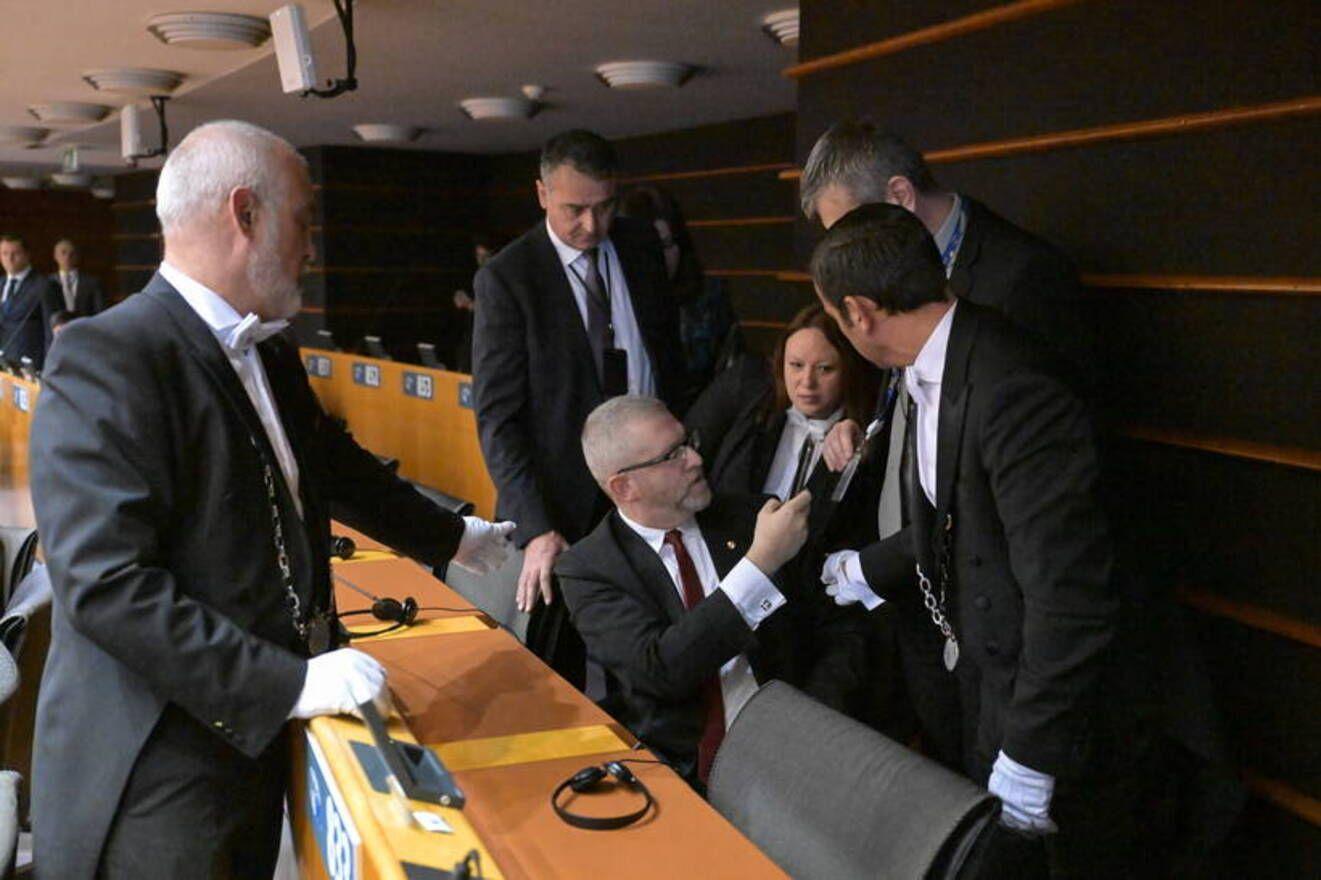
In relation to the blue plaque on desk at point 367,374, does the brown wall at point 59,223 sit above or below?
above

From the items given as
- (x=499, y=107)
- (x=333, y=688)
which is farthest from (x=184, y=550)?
(x=499, y=107)

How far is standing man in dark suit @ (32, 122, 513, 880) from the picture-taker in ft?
4.21

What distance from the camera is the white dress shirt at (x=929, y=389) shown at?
1688 mm

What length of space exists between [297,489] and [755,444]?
1493 millimetres

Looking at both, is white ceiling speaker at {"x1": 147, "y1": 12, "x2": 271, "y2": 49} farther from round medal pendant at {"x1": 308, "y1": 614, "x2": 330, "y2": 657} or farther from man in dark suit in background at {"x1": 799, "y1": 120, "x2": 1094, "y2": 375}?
round medal pendant at {"x1": 308, "y1": 614, "x2": 330, "y2": 657}

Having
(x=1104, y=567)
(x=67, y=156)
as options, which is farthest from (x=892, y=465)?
(x=67, y=156)

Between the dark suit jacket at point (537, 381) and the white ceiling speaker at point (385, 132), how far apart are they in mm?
7067

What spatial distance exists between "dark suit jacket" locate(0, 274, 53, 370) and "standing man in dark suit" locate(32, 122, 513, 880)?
8083mm

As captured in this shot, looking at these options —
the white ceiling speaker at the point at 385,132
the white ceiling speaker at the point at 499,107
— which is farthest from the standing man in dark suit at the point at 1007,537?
the white ceiling speaker at the point at 385,132

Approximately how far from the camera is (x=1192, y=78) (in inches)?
86.3

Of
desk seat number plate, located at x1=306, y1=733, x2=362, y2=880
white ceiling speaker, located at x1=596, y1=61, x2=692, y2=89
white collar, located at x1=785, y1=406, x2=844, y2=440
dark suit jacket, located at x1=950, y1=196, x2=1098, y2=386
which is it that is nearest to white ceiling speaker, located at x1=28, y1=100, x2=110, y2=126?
white ceiling speaker, located at x1=596, y1=61, x2=692, y2=89

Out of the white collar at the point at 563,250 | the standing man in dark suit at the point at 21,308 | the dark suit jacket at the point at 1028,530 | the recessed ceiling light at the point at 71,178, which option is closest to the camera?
the dark suit jacket at the point at 1028,530

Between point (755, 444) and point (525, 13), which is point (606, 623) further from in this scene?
Result: point (525, 13)

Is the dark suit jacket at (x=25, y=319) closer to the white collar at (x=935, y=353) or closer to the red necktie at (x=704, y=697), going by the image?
the red necktie at (x=704, y=697)
